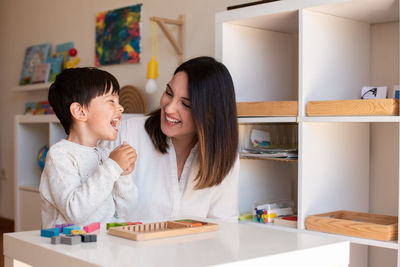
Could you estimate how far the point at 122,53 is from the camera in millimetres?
3258

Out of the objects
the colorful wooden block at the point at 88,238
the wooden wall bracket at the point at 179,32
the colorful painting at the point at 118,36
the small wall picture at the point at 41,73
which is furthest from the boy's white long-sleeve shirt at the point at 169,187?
the small wall picture at the point at 41,73

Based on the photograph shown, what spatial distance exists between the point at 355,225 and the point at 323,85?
49 cm

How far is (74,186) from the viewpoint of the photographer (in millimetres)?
1368

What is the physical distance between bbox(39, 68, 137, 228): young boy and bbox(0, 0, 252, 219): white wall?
120cm

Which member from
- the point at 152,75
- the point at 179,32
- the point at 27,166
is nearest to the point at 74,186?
the point at 152,75

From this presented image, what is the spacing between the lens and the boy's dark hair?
1.59 metres

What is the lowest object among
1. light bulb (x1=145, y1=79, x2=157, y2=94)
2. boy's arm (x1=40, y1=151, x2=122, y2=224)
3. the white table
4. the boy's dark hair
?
the white table

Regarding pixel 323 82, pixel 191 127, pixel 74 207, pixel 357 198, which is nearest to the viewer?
pixel 74 207

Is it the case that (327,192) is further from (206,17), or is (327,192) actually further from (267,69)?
(206,17)

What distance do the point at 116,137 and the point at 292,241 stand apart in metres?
0.86

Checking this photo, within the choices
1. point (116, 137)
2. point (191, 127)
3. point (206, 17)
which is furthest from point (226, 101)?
point (206, 17)

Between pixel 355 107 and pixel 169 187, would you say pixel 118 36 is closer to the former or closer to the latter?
pixel 169 187

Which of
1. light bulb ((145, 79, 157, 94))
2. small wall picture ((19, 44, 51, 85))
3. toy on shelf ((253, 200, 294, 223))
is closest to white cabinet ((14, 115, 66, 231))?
small wall picture ((19, 44, 51, 85))

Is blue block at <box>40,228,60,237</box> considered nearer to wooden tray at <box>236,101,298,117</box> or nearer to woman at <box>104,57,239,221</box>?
woman at <box>104,57,239,221</box>
